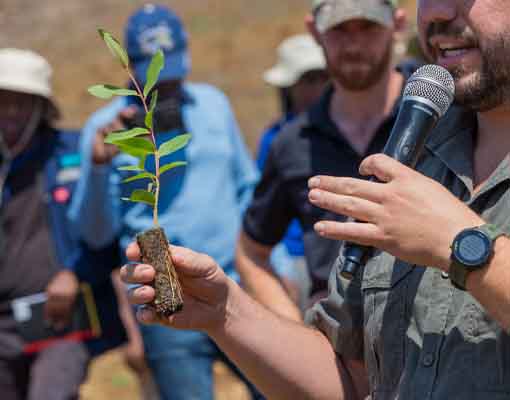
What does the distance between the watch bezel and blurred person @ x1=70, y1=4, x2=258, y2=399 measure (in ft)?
10.3

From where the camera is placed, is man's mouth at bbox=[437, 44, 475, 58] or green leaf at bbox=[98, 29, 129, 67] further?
green leaf at bbox=[98, 29, 129, 67]

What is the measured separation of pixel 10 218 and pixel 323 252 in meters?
1.92

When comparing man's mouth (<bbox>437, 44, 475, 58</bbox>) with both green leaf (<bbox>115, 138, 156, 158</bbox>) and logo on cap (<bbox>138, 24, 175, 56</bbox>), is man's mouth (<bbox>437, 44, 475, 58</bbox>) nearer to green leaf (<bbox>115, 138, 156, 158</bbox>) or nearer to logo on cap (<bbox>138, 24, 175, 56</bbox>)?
green leaf (<bbox>115, 138, 156, 158</bbox>)

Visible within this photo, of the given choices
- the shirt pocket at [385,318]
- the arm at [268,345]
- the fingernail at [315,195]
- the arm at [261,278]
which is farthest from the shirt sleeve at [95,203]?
the fingernail at [315,195]

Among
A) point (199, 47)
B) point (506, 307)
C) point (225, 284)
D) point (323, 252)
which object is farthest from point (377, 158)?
point (199, 47)

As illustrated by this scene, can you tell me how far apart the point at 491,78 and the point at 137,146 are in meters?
0.77

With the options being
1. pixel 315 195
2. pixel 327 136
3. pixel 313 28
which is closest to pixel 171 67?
pixel 313 28

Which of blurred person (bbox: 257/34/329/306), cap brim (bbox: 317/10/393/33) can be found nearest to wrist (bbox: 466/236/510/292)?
cap brim (bbox: 317/10/393/33)

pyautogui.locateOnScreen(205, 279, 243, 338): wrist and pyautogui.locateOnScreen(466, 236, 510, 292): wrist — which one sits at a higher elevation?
pyautogui.locateOnScreen(466, 236, 510, 292): wrist

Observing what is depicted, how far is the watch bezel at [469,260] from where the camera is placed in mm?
1721

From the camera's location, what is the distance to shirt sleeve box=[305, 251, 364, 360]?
2234 millimetres

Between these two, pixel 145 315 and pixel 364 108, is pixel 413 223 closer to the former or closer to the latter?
pixel 145 315

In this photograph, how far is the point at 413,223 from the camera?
1771 millimetres

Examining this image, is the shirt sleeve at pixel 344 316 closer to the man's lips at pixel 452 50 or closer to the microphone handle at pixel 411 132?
the microphone handle at pixel 411 132
